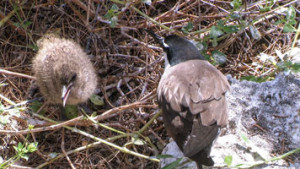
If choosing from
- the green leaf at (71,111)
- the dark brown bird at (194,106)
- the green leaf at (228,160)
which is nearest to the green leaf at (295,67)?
the dark brown bird at (194,106)

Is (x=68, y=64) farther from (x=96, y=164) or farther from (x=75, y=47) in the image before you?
(x=96, y=164)

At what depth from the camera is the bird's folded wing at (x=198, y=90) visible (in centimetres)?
358

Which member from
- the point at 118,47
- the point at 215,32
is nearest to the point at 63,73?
the point at 118,47

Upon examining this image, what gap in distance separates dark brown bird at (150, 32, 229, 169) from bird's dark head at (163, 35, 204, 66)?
0.09 metres

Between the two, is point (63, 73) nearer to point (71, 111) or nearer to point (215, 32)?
point (71, 111)

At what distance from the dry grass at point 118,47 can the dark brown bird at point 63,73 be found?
288 mm

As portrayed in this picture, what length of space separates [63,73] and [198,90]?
4.33 ft

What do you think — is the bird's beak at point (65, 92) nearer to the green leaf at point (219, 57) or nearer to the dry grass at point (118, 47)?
the dry grass at point (118, 47)

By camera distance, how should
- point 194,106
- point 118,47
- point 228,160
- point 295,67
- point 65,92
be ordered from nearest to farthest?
1. point 228,160
2. point 194,106
3. point 295,67
4. point 65,92
5. point 118,47

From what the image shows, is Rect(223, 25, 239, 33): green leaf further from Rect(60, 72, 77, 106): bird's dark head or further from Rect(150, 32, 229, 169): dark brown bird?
Rect(60, 72, 77, 106): bird's dark head

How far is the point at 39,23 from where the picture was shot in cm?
511

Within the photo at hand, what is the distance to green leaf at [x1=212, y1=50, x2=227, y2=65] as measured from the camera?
4414 millimetres

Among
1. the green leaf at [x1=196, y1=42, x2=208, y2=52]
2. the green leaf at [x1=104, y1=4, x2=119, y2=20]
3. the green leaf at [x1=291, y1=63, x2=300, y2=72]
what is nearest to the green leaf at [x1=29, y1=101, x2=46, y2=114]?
the green leaf at [x1=104, y1=4, x2=119, y2=20]

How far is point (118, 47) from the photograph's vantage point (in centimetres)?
492
